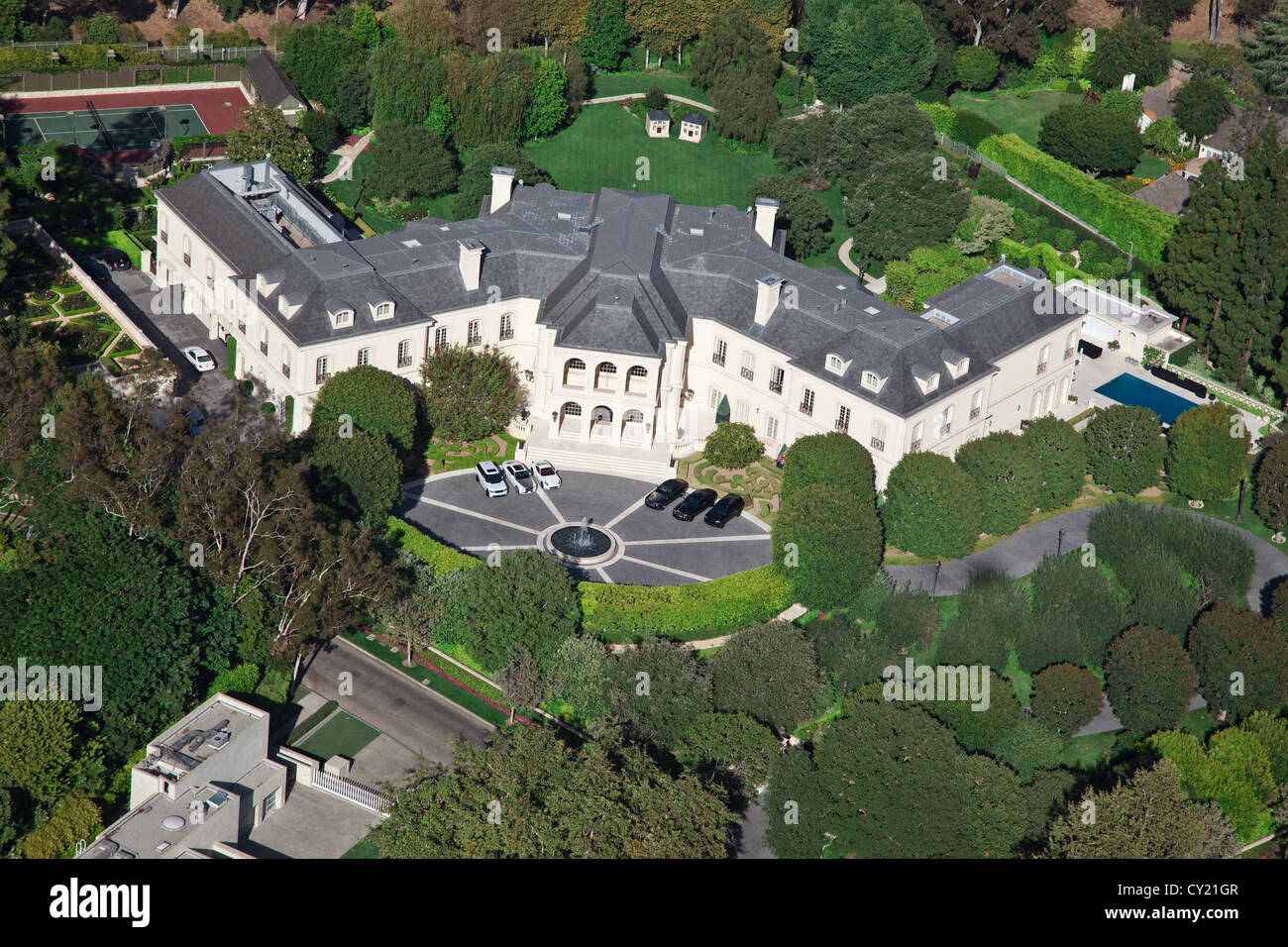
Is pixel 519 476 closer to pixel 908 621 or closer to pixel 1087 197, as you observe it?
pixel 908 621

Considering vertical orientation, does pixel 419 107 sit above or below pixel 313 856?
above

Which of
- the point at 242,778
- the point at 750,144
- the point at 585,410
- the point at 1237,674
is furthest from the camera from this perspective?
the point at 750,144

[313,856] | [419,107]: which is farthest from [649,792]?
[419,107]

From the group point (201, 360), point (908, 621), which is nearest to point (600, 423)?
point (908, 621)

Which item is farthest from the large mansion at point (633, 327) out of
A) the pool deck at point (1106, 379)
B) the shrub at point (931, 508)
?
the pool deck at point (1106, 379)

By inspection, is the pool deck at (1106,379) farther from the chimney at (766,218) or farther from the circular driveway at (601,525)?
the circular driveway at (601,525)

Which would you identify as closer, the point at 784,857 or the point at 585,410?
the point at 784,857

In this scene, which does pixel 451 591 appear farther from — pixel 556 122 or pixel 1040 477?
pixel 556 122
